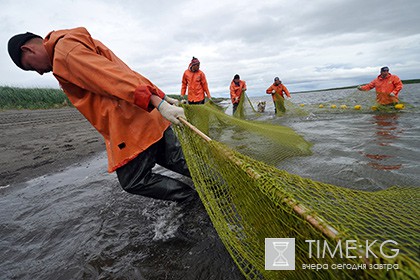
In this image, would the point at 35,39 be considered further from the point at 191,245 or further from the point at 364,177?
the point at 364,177

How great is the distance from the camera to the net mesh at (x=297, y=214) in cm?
81

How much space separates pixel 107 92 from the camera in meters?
1.82

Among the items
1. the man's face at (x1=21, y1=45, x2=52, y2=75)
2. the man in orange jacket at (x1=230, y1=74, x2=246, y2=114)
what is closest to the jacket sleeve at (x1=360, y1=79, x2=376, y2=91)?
the man in orange jacket at (x1=230, y1=74, x2=246, y2=114)

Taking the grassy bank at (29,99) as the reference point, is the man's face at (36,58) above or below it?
below

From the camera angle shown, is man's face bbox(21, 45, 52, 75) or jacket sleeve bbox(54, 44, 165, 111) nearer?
jacket sleeve bbox(54, 44, 165, 111)

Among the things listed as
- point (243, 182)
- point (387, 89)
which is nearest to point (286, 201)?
point (243, 182)

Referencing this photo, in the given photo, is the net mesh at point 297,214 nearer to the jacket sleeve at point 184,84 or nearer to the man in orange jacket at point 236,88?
the jacket sleeve at point 184,84

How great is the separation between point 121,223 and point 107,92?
154cm

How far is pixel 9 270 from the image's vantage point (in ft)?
6.45

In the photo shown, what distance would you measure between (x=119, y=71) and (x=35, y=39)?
0.90m

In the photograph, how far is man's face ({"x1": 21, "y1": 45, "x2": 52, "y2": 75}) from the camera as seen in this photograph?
1970 millimetres

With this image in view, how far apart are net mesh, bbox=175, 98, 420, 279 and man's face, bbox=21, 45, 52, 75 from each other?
137 cm

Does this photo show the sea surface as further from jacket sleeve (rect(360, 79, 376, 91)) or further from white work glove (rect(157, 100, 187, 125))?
jacket sleeve (rect(360, 79, 376, 91))

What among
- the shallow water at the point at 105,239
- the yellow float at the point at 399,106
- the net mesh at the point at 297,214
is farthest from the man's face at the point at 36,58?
the yellow float at the point at 399,106
